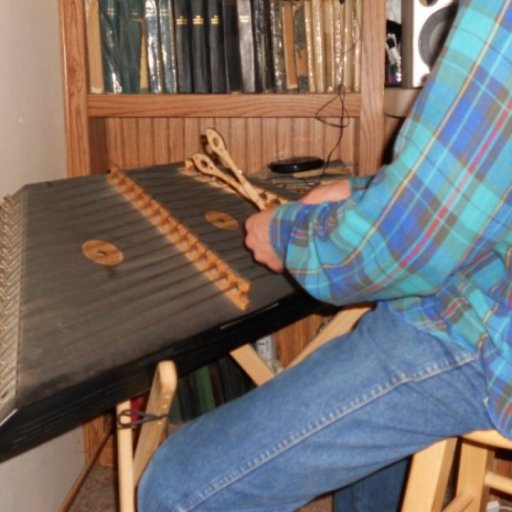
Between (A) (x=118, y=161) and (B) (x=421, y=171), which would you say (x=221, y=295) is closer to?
(B) (x=421, y=171)

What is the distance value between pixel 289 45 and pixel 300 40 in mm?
27

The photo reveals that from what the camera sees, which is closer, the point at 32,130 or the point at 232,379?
the point at 32,130

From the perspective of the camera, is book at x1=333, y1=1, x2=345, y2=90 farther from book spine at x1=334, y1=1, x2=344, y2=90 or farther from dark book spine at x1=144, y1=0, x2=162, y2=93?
dark book spine at x1=144, y1=0, x2=162, y2=93

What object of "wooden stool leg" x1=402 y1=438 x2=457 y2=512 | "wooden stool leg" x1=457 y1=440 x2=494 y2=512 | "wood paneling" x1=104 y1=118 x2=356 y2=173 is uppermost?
"wood paneling" x1=104 y1=118 x2=356 y2=173

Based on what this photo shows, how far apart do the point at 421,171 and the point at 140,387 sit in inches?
14.1

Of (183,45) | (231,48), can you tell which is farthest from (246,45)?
(183,45)

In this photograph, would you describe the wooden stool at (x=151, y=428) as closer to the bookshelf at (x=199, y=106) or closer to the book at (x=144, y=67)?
the bookshelf at (x=199, y=106)

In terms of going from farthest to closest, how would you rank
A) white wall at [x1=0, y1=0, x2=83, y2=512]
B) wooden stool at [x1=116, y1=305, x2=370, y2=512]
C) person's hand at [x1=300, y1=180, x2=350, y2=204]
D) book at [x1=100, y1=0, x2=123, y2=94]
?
book at [x1=100, y1=0, x2=123, y2=94] < white wall at [x1=0, y1=0, x2=83, y2=512] < person's hand at [x1=300, y1=180, x2=350, y2=204] < wooden stool at [x1=116, y1=305, x2=370, y2=512]

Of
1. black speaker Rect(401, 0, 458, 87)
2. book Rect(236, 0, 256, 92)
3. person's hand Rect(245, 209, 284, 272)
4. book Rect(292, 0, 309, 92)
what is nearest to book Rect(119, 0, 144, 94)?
book Rect(236, 0, 256, 92)

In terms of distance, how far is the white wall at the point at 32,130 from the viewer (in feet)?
4.12

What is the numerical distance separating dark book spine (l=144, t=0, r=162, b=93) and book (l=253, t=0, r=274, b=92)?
21 centimetres

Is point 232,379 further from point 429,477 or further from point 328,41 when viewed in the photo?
point 429,477

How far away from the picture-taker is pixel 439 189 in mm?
697

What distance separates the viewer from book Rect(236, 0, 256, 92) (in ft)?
5.29
